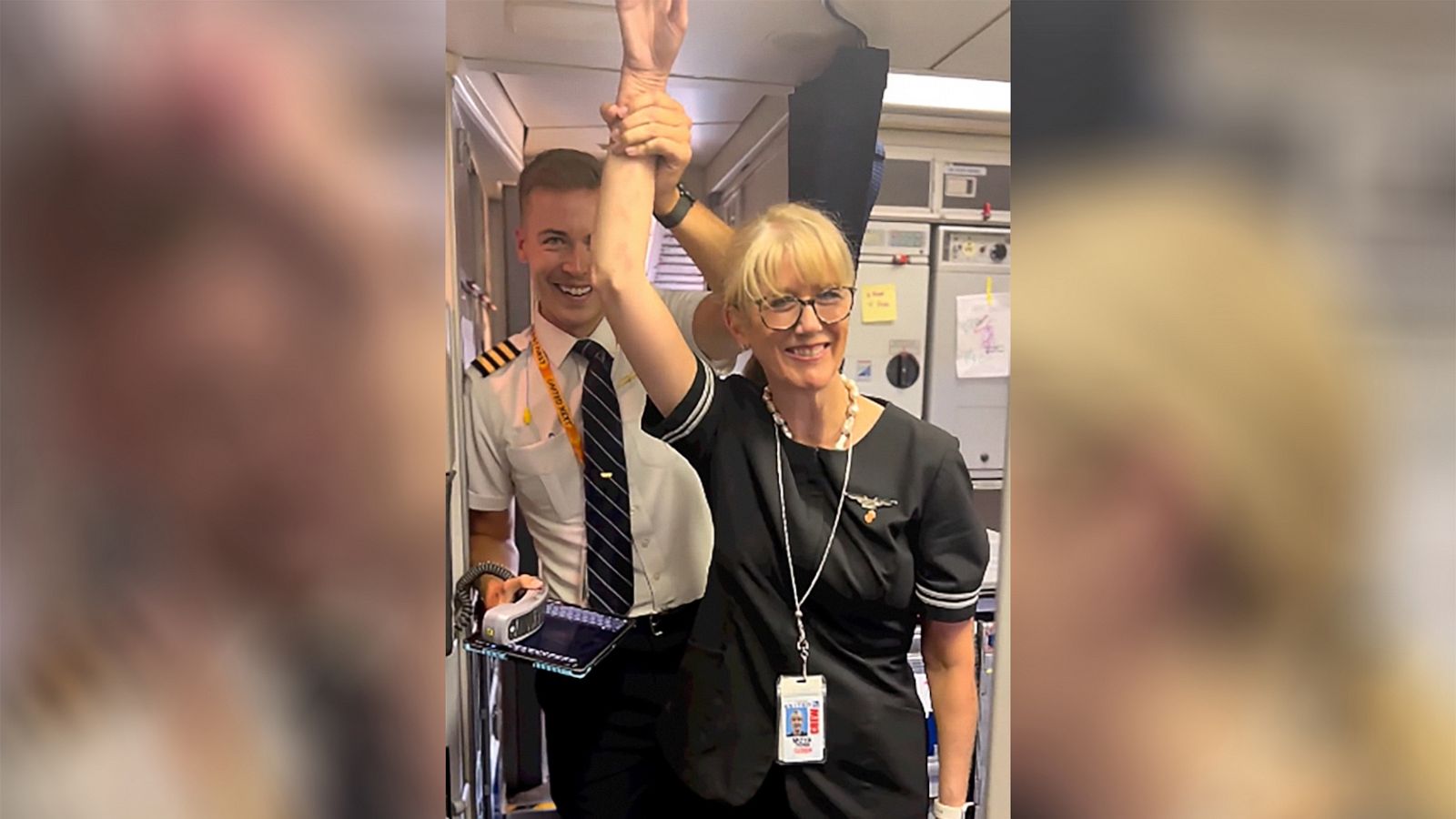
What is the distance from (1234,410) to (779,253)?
474 millimetres

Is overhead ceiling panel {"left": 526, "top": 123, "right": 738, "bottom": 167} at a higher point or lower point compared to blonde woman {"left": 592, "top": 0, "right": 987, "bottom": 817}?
higher

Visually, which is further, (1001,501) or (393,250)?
(1001,501)

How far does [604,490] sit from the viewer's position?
2.21 ft

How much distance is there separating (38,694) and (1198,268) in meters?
1.04

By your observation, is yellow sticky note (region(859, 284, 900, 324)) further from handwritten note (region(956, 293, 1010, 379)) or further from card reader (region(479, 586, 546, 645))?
card reader (region(479, 586, 546, 645))

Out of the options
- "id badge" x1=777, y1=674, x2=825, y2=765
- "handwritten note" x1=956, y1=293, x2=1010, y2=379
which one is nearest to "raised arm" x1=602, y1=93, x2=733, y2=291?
"handwritten note" x1=956, y1=293, x2=1010, y2=379

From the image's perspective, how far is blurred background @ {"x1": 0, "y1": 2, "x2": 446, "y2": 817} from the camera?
0.61 meters

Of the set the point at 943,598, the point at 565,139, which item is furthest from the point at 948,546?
the point at 565,139

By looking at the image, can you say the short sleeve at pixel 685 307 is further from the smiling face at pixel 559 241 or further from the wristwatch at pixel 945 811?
the wristwatch at pixel 945 811

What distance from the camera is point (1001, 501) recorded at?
736mm

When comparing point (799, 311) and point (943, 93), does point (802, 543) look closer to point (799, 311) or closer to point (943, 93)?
point (799, 311)

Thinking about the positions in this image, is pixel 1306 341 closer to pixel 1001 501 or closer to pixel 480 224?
pixel 1001 501

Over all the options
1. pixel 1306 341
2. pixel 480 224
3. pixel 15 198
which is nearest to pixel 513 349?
pixel 480 224

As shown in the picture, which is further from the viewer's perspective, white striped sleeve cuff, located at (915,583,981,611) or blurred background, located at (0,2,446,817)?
white striped sleeve cuff, located at (915,583,981,611)
